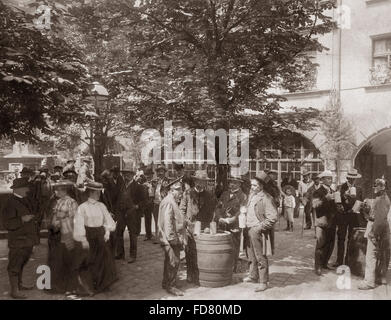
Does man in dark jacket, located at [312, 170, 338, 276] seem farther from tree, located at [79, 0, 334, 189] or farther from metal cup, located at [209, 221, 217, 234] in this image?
metal cup, located at [209, 221, 217, 234]

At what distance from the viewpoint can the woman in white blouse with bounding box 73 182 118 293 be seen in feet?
21.6

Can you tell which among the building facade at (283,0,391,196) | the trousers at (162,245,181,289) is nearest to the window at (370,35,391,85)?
the building facade at (283,0,391,196)

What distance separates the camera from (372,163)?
57.4ft

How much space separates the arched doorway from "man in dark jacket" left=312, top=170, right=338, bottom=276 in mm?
9731

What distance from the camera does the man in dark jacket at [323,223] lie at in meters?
7.91

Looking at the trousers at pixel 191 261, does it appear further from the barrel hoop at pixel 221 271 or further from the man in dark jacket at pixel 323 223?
the man in dark jacket at pixel 323 223

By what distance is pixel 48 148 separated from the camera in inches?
798

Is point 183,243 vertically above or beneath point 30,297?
above

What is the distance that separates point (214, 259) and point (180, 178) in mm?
1706

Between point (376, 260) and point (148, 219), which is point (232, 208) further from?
point (148, 219)

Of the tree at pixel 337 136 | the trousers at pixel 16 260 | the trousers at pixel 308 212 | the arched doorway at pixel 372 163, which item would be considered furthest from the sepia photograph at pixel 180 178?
the arched doorway at pixel 372 163

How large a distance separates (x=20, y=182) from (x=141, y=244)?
15.3ft
